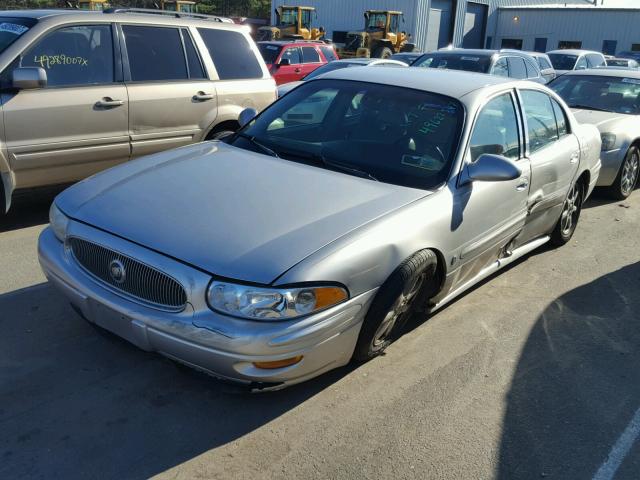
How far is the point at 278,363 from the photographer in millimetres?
2760

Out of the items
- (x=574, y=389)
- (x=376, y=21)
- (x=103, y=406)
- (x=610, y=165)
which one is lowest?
(x=574, y=389)

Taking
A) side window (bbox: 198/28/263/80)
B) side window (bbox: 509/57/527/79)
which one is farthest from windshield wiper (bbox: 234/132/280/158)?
side window (bbox: 509/57/527/79)

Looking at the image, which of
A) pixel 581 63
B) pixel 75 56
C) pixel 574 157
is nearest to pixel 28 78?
pixel 75 56

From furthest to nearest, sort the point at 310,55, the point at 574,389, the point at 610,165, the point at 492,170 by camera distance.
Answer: the point at 310,55 → the point at 610,165 → the point at 492,170 → the point at 574,389

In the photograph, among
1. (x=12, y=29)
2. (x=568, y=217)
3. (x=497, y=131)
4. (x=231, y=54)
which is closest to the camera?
(x=497, y=131)

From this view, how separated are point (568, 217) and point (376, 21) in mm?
25083

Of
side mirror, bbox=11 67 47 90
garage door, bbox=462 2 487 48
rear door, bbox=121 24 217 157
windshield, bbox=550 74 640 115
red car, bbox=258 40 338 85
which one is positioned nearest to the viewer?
side mirror, bbox=11 67 47 90

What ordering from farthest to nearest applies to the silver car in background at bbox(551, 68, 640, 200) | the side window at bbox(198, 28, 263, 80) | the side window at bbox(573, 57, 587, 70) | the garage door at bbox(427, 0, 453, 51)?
the garage door at bbox(427, 0, 453, 51)
the side window at bbox(573, 57, 587, 70)
the silver car in background at bbox(551, 68, 640, 200)
the side window at bbox(198, 28, 263, 80)

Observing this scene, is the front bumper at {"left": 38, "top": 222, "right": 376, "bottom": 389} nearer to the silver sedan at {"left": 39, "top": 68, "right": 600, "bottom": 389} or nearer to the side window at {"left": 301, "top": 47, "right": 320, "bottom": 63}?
the silver sedan at {"left": 39, "top": 68, "right": 600, "bottom": 389}

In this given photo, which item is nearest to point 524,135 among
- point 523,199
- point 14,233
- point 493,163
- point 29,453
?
point 523,199

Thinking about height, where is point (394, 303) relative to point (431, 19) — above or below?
below

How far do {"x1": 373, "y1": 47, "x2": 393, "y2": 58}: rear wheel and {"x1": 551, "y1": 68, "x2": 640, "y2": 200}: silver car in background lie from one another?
17420mm

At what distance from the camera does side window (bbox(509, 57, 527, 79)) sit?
1137 centimetres

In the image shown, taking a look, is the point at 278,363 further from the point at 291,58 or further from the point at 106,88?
the point at 291,58
